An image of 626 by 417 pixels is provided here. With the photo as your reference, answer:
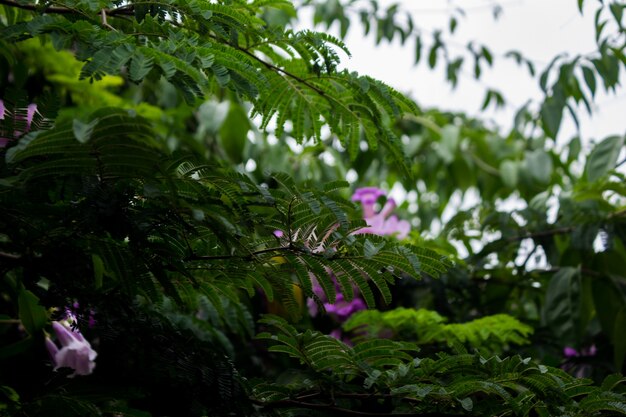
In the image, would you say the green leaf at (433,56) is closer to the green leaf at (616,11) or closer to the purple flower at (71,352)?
the green leaf at (616,11)

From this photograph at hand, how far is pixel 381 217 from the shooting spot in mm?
1717

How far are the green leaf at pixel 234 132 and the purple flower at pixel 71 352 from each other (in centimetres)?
119

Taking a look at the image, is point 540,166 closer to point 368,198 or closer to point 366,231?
point 368,198

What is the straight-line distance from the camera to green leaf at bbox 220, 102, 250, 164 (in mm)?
2238

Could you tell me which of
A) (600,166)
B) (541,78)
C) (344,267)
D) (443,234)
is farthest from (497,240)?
(344,267)

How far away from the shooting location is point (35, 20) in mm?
789

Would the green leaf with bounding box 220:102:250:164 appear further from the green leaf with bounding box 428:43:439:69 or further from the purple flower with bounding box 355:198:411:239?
the green leaf with bounding box 428:43:439:69

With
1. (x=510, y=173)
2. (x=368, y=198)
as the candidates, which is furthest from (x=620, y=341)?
(x=510, y=173)

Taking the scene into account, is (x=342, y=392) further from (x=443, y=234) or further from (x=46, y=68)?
(x=46, y=68)

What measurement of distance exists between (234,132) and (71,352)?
122 centimetres

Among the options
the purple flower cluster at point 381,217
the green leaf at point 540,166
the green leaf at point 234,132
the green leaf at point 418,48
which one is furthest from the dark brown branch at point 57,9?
the green leaf at point 418,48

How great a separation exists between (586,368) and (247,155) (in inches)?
44.6

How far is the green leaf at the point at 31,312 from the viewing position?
0.97 m

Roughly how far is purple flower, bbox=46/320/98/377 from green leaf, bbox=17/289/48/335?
0.26 feet
